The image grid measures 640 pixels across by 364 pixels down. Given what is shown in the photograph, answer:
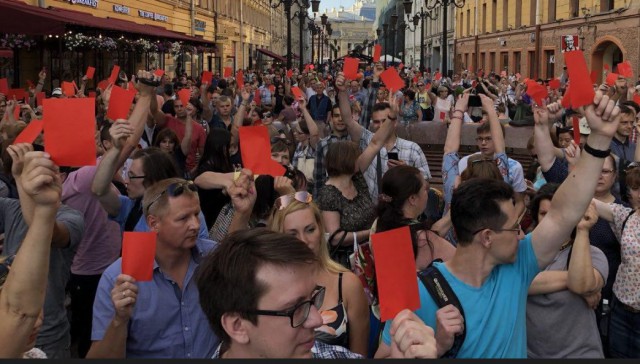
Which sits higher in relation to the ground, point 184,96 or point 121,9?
point 121,9

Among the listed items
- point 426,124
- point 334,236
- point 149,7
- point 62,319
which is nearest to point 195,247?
point 62,319

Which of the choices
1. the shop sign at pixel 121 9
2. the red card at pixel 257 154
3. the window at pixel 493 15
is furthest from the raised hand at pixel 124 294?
the window at pixel 493 15

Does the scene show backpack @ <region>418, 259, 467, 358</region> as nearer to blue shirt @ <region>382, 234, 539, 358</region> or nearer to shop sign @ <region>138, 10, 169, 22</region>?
blue shirt @ <region>382, 234, 539, 358</region>

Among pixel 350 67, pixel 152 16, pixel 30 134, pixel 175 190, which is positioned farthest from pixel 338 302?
pixel 152 16

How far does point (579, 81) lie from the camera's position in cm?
316

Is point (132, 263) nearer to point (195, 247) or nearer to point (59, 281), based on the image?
point (195, 247)

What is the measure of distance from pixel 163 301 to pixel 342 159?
228 cm

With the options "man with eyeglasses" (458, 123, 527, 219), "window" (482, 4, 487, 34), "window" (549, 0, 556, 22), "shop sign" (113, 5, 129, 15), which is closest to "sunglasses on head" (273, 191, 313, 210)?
"man with eyeglasses" (458, 123, 527, 219)

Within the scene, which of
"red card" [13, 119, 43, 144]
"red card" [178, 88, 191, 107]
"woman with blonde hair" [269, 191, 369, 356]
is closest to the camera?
"red card" [13, 119, 43, 144]

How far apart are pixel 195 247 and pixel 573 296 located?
5.93ft

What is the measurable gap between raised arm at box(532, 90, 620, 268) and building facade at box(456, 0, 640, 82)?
15675 millimetres

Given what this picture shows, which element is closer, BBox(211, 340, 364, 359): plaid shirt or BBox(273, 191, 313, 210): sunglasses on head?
BBox(211, 340, 364, 359): plaid shirt

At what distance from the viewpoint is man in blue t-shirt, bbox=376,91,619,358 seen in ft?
9.65

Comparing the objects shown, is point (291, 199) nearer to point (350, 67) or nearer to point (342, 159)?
point (342, 159)
